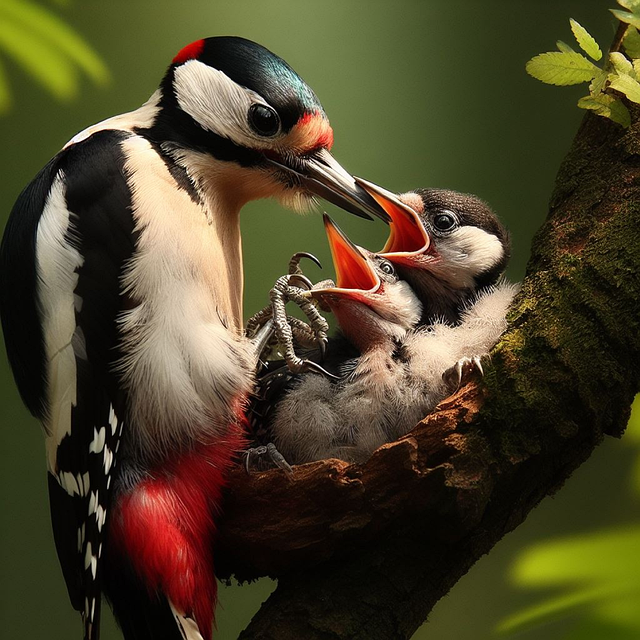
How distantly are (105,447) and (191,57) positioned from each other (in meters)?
0.72

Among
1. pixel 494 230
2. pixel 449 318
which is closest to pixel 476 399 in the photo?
pixel 449 318

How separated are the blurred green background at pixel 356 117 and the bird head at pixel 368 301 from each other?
0.60 m

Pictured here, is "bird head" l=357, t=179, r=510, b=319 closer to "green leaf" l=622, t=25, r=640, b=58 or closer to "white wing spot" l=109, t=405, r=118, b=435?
"green leaf" l=622, t=25, r=640, b=58

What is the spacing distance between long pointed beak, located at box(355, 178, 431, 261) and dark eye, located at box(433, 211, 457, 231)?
1.2 inches

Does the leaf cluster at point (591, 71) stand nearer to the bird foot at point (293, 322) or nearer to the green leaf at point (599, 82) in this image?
the green leaf at point (599, 82)

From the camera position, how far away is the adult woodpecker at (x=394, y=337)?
1309 mm

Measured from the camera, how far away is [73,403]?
1257 mm

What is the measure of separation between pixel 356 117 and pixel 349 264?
2.42 feet

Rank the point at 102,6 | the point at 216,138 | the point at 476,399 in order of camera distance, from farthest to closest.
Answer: the point at 102,6, the point at 216,138, the point at 476,399

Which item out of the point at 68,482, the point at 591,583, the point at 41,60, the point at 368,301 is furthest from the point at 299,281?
the point at 41,60

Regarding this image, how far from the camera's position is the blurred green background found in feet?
6.92

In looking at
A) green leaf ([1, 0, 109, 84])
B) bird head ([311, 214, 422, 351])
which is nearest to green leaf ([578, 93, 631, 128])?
bird head ([311, 214, 422, 351])

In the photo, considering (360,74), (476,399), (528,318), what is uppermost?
(360,74)

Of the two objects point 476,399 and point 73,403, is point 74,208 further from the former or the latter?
point 476,399
